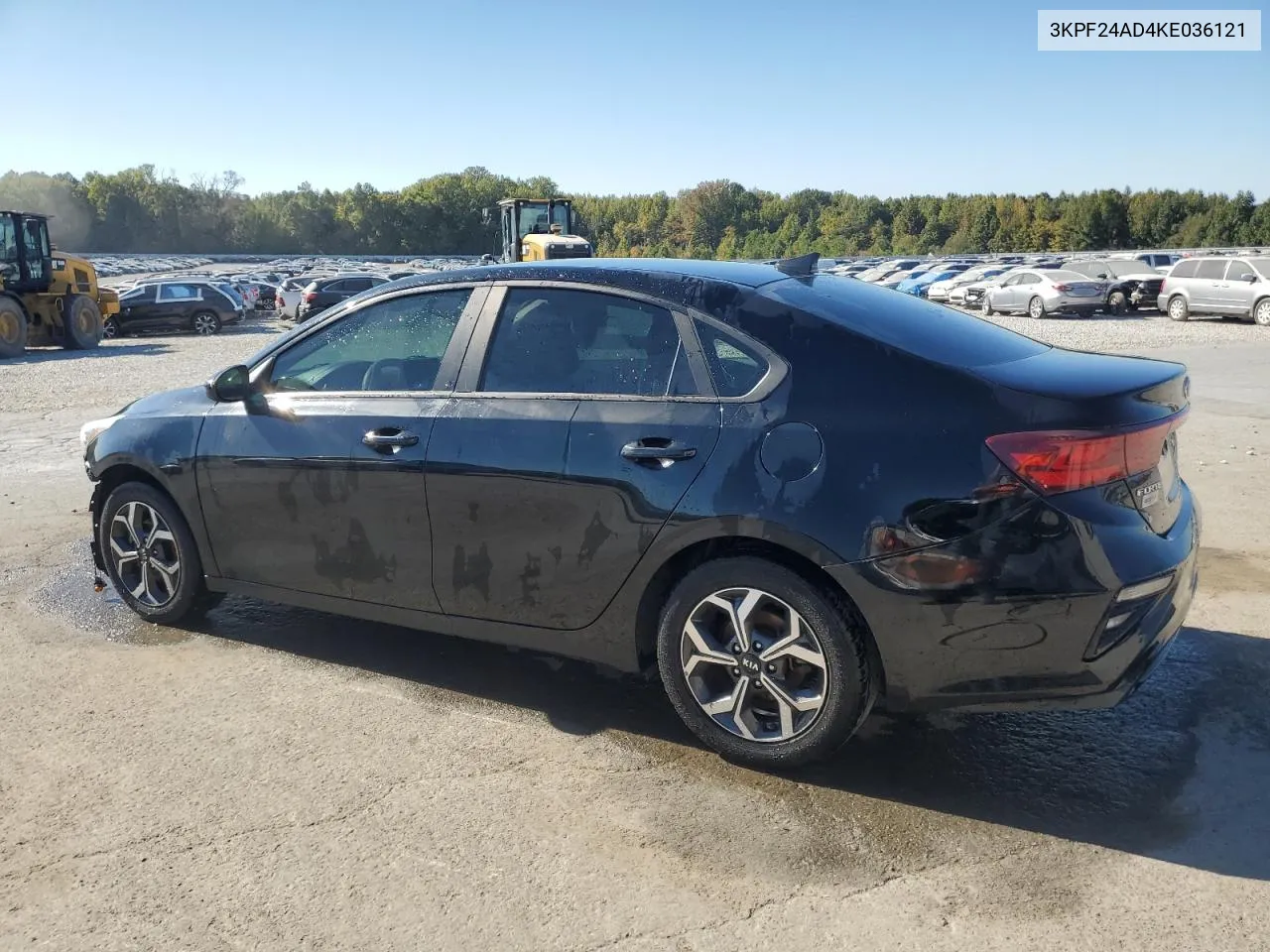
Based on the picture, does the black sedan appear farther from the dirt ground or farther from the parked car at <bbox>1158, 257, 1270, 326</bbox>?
the parked car at <bbox>1158, 257, 1270, 326</bbox>

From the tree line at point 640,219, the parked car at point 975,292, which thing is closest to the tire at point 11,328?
the parked car at point 975,292

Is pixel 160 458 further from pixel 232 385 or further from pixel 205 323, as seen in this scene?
pixel 205 323

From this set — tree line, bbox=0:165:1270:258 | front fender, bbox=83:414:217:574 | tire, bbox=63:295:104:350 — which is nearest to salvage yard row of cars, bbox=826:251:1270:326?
tire, bbox=63:295:104:350

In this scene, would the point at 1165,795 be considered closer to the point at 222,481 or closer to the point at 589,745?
the point at 589,745

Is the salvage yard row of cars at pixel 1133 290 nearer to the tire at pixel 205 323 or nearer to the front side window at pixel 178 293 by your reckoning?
the tire at pixel 205 323

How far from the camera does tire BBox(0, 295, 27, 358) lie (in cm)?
2309

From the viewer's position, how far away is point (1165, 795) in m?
3.39

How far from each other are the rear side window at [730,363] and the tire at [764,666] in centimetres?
58

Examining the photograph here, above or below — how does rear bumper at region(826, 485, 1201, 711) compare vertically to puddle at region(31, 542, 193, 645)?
above

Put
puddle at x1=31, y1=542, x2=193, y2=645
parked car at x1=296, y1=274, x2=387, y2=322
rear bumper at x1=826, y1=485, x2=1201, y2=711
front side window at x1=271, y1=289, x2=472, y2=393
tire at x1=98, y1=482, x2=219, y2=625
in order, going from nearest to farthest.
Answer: rear bumper at x1=826, y1=485, x2=1201, y2=711, front side window at x1=271, y1=289, x2=472, y2=393, tire at x1=98, y1=482, x2=219, y2=625, puddle at x1=31, y1=542, x2=193, y2=645, parked car at x1=296, y1=274, x2=387, y2=322

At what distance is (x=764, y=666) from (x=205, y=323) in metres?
31.4

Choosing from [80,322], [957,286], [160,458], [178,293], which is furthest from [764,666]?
[957,286]

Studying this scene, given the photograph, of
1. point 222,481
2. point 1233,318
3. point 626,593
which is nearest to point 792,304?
point 626,593

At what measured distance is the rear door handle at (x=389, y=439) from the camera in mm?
4107
